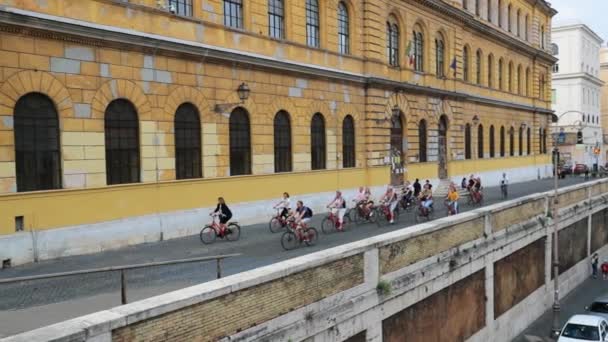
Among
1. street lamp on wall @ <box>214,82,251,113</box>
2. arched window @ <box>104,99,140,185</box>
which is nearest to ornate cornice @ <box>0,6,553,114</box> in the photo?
street lamp on wall @ <box>214,82,251,113</box>

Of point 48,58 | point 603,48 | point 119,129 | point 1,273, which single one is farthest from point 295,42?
point 603,48

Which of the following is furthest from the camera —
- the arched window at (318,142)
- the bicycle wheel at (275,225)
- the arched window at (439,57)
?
the arched window at (439,57)

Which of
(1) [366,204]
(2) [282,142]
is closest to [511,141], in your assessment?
(1) [366,204]

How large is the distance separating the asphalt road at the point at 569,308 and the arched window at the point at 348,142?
38.2ft

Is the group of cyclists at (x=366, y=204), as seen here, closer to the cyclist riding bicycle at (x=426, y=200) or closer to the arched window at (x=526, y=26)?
the cyclist riding bicycle at (x=426, y=200)

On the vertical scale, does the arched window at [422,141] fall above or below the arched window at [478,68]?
below

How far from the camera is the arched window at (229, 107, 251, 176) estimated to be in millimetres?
22266

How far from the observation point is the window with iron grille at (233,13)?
2200cm

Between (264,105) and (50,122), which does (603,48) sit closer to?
(264,105)

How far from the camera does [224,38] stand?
21.5 meters

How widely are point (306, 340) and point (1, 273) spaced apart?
28.8ft

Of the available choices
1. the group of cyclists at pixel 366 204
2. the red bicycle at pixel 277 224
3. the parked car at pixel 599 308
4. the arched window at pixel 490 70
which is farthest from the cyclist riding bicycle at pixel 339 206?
the arched window at pixel 490 70

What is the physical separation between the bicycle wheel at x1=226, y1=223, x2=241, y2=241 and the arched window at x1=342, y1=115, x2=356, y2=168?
9782 mm

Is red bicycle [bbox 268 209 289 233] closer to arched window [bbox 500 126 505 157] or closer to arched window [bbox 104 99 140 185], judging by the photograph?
arched window [bbox 104 99 140 185]
